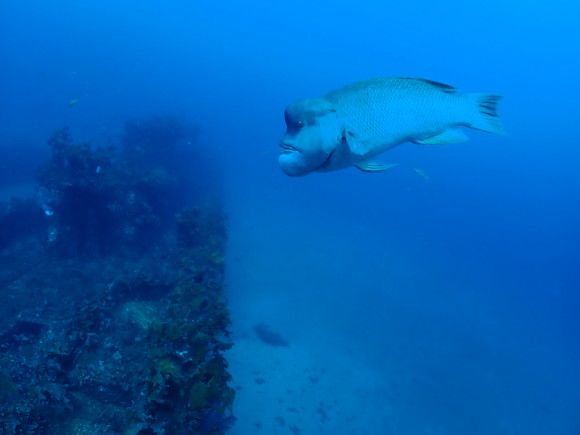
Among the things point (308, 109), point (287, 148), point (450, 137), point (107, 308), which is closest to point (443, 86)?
point (450, 137)

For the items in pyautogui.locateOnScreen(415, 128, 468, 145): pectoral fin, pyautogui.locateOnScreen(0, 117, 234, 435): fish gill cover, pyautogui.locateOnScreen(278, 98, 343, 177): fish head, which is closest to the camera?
pyautogui.locateOnScreen(278, 98, 343, 177): fish head

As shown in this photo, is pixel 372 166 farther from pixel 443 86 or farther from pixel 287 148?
pixel 443 86

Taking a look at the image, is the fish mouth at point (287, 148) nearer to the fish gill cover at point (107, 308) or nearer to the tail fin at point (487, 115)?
the tail fin at point (487, 115)

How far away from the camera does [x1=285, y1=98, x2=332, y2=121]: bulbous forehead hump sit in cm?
178

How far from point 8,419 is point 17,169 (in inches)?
746

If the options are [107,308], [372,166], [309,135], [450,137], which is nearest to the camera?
[309,135]

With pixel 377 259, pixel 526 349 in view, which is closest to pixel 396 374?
pixel 377 259

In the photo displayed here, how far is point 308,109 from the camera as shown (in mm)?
1778

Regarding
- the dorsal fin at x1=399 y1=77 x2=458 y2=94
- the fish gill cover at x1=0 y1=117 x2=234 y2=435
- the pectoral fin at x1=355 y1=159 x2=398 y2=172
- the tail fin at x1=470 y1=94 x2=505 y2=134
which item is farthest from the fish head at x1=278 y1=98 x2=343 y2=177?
the fish gill cover at x1=0 y1=117 x2=234 y2=435

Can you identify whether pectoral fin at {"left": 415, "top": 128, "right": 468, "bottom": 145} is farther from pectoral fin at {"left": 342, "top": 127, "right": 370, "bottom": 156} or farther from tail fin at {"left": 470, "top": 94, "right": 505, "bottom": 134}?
pectoral fin at {"left": 342, "top": 127, "right": 370, "bottom": 156}

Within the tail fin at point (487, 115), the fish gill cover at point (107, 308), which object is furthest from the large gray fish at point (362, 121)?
the fish gill cover at point (107, 308)

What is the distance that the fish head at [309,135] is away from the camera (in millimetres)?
1738

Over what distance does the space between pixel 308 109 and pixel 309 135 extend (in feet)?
0.50

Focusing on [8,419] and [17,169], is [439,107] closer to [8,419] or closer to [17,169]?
[8,419]
